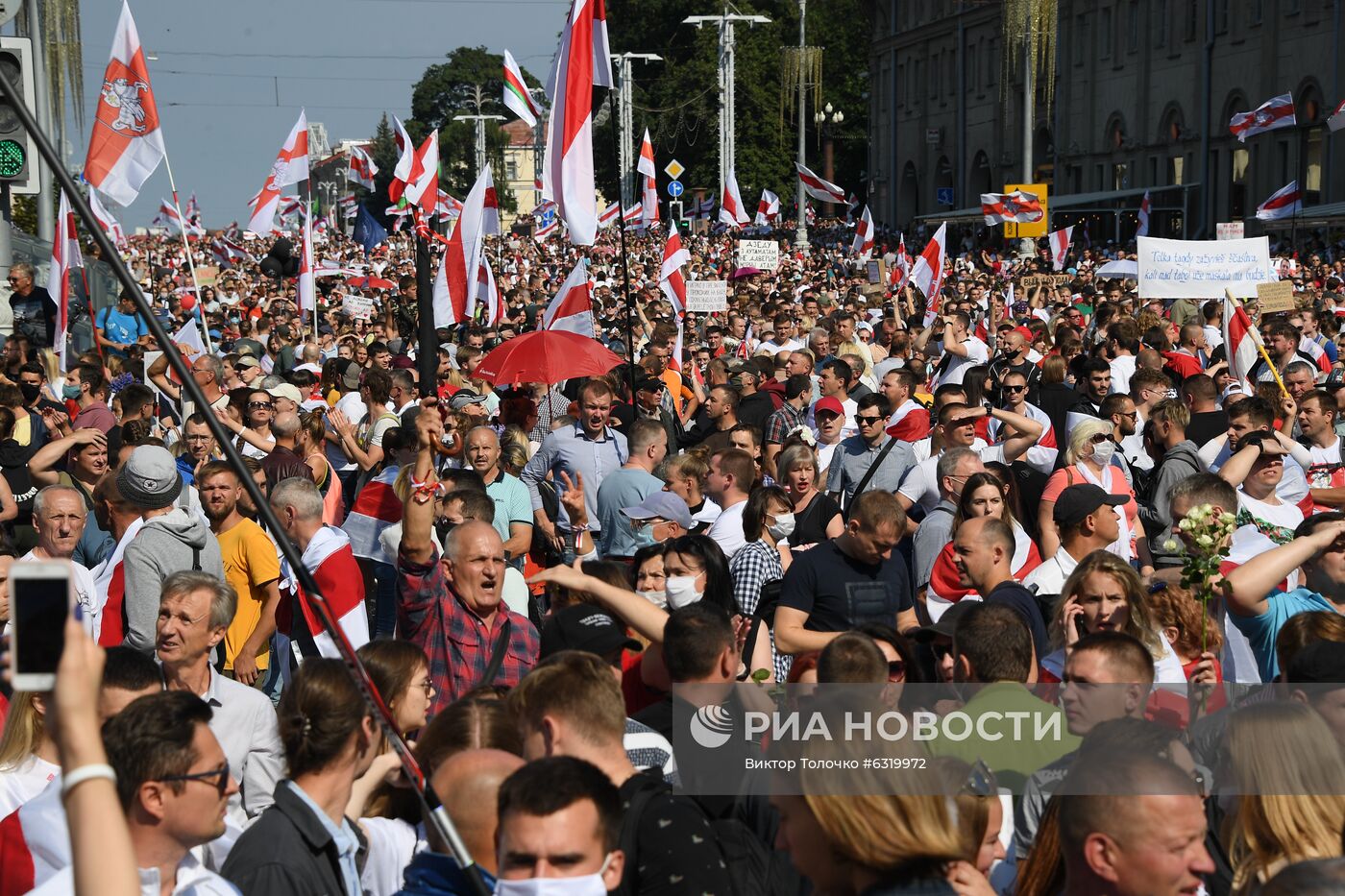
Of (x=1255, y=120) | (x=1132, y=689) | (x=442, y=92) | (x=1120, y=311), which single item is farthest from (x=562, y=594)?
(x=442, y=92)

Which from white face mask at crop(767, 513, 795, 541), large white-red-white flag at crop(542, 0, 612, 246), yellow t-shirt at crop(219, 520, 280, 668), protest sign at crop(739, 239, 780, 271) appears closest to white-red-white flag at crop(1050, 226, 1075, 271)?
protest sign at crop(739, 239, 780, 271)

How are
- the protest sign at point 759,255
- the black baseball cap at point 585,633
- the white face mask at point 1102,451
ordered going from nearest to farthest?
the black baseball cap at point 585,633 < the white face mask at point 1102,451 < the protest sign at point 759,255

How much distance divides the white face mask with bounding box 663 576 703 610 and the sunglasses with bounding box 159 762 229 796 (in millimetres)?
2520

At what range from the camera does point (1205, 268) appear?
15117mm

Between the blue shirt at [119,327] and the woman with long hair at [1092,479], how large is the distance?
1112 centimetres

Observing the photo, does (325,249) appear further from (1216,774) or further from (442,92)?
(442,92)

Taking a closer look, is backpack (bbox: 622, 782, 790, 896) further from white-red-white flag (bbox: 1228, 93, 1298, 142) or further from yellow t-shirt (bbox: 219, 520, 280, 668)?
white-red-white flag (bbox: 1228, 93, 1298, 142)

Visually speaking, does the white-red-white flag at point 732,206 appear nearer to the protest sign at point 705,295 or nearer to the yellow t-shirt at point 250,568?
the protest sign at point 705,295

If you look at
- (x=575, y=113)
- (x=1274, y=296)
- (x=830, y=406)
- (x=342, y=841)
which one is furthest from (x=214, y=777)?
(x=1274, y=296)

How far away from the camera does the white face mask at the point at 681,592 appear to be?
5.92 metres

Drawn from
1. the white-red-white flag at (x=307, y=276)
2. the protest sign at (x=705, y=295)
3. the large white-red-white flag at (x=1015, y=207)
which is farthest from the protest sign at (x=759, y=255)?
the white-red-white flag at (x=307, y=276)

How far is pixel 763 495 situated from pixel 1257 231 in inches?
1657

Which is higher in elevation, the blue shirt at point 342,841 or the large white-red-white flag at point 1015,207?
the large white-red-white flag at point 1015,207

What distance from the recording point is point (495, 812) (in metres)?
3.55
